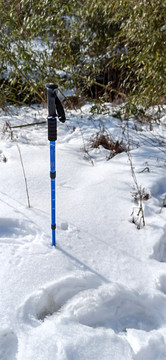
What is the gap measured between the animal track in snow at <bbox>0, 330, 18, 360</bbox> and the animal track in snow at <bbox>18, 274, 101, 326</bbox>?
4.2 inches

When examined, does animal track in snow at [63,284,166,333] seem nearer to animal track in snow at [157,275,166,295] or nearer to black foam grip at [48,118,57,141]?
→ animal track in snow at [157,275,166,295]

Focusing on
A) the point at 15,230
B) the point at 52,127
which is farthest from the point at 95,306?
the point at 52,127

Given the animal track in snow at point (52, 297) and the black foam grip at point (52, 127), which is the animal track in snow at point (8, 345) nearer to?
the animal track in snow at point (52, 297)

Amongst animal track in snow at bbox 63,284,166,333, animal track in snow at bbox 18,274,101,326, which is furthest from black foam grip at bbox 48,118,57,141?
animal track in snow at bbox 63,284,166,333

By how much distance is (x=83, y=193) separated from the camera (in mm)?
2910

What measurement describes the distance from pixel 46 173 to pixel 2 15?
7.74 feet

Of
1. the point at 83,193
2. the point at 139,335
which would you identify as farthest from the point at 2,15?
the point at 139,335

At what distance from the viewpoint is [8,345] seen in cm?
157

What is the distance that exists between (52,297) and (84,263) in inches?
13.9

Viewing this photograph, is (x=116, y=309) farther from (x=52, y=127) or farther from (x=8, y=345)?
(x=52, y=127)

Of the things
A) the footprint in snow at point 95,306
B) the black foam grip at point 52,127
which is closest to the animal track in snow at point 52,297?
the footprint in snow at point 95,306

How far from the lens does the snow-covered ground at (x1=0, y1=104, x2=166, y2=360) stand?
1.61m

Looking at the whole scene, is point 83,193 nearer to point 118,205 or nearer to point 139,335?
point 118,205

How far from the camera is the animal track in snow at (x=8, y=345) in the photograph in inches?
59.9
